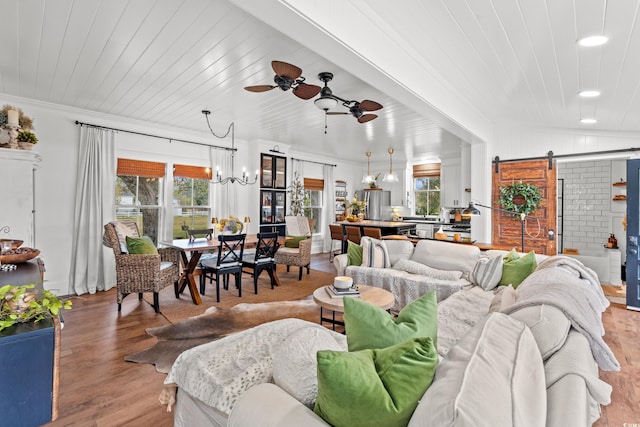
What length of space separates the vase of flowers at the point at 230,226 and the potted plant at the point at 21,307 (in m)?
3.38

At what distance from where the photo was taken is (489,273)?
3260 mm

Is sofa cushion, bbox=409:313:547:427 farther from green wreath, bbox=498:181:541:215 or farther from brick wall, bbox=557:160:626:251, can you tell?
brick wall, bbox=557:160:626:251

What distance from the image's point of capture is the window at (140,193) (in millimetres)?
5090

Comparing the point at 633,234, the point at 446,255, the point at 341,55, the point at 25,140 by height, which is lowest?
the point at 446,255

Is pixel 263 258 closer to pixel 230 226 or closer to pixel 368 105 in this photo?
pixel 230 226

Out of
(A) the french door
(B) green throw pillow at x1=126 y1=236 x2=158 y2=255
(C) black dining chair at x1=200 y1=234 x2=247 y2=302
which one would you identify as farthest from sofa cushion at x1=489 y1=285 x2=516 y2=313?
(B) green throw pillow at x1=126 y1=236 x2=158 y2=255

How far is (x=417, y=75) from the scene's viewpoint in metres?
2.72

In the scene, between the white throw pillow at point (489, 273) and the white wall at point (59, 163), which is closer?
the white throw pillow at point (489, 273)

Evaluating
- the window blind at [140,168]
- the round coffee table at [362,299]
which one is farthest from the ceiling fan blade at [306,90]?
the window blind at [140,168]

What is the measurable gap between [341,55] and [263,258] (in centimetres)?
346

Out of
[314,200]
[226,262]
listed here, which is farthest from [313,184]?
[226,262]

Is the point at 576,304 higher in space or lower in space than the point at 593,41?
lower

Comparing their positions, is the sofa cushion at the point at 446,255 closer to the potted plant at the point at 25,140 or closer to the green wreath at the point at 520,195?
the green wreath at the point at 520,195

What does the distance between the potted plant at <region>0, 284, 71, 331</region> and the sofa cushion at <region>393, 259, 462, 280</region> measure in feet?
11.1
